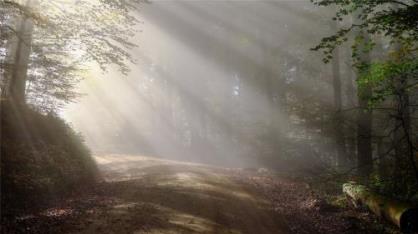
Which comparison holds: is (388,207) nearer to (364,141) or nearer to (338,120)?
(364,141)

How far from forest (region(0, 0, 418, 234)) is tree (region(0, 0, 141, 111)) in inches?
2.4

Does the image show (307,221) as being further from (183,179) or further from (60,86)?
(60,86)

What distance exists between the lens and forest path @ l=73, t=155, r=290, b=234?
9.67 meters

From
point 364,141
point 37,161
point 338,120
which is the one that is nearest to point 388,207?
point 364,141

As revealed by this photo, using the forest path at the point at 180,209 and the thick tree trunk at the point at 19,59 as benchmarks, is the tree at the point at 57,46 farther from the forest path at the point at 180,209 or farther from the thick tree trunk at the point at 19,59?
the forest path at the point at 180,209

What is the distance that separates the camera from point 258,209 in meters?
13.3

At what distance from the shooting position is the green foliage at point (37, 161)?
10797 mm

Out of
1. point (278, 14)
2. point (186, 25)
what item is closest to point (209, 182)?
point (278, 14)

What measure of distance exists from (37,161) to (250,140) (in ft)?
97.1

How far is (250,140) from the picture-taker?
133 feet

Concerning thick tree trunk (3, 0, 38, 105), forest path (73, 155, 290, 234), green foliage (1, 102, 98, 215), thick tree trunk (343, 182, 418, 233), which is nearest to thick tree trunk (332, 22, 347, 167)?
thick tree trunk (343, 182, 418, 233)

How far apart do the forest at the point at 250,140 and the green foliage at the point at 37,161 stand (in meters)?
0.06

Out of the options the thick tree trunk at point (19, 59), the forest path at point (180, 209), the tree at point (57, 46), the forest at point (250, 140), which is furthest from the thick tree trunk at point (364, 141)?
the thick tree trunk at point (19, 59)

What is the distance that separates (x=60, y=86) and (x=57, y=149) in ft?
9.33
